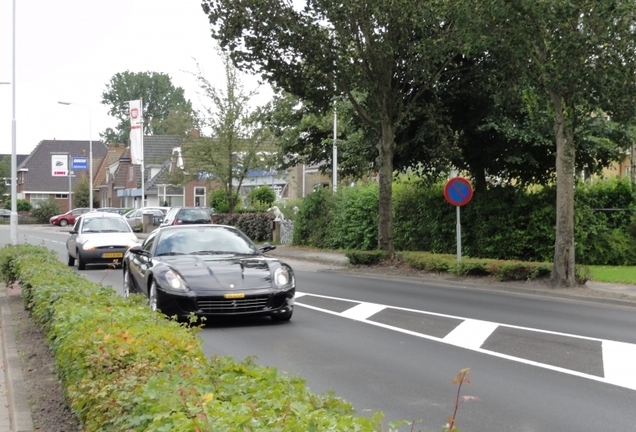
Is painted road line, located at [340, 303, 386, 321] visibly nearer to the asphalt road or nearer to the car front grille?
the asphalt road

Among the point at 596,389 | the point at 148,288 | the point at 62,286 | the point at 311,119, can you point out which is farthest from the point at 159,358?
the point at 311,119

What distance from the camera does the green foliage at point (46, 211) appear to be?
277 feet

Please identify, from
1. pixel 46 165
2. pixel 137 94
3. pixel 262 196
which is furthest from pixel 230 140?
pixel 137 94

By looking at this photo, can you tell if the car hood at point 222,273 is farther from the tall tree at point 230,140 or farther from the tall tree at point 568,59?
the tall tree at point 230,140

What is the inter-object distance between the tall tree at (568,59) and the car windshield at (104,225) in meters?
12.8

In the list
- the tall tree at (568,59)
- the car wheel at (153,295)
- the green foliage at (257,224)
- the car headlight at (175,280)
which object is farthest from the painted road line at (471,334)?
the green foliage at (257,224)

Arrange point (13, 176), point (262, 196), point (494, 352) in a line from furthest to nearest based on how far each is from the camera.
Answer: point (262, 196)
point (13, 176)
point (494, 352)

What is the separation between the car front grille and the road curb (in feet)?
8.05

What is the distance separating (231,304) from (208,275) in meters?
0.51

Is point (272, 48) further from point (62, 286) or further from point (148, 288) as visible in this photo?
point (62, 286)

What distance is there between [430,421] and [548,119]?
1453 centimetres

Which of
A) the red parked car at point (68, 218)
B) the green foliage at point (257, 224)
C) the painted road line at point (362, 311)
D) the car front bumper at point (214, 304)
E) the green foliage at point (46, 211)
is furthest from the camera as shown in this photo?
the green foliage at point (46, 211)

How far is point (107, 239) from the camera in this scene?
80.1ft

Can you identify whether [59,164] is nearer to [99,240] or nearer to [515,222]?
[99,240]
